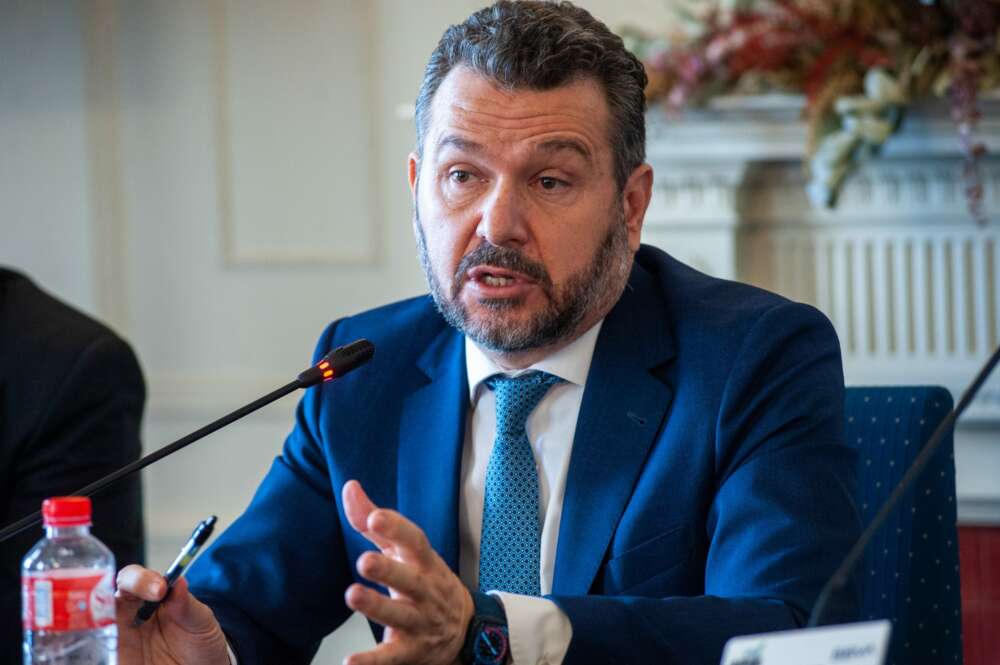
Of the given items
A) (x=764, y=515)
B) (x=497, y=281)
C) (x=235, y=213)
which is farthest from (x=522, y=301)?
(x=235, y=213)

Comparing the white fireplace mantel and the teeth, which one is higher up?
the teeth

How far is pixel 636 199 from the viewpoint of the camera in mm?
→ 1855

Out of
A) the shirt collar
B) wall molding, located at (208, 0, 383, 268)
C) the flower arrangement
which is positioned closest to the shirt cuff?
the shirt collar

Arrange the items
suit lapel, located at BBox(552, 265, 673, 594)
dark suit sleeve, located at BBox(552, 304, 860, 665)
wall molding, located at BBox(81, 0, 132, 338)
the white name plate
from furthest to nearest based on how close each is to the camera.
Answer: wall molding, located at BBox(81, 0, 132, 338) → suit lapel, located at BBox(552, 265, 673, 594) → dark suit sleeve, located at BBox(552, 304, 860, 665) → the white name plate

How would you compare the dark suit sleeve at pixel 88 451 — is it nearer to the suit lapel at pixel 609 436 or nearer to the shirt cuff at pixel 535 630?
the suit lapel at pixel 609 436

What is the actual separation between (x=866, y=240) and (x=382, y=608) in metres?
2.02

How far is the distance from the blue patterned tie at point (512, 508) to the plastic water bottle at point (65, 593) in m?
0.57

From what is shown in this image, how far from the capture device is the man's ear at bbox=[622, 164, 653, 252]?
183 centimetres

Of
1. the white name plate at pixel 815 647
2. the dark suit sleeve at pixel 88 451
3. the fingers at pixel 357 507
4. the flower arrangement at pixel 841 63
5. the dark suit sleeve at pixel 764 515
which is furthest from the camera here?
the flower arrangement at pixel 841 63

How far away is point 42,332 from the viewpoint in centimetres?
226

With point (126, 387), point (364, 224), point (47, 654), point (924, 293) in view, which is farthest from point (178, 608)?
point (364, 224)

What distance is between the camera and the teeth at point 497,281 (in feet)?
5.60

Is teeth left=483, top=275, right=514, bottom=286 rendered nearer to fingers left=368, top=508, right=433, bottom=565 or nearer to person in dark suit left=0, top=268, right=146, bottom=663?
fingers left=368, top=508, right=433, bottom=565

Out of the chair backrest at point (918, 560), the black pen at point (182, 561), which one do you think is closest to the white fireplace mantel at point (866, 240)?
the chair backrest at point (918, 560)
